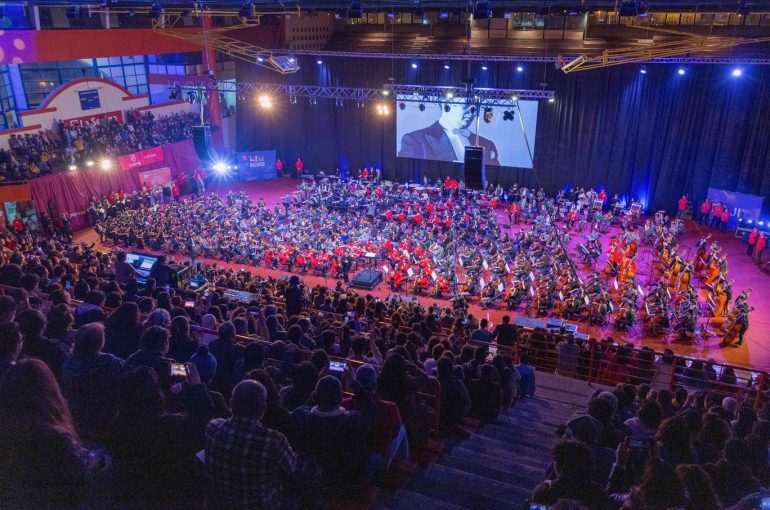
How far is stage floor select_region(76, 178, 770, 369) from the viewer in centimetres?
1273

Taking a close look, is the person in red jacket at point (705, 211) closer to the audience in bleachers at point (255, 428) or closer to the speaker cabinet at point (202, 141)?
the audience in bleachers at point (255, 428)

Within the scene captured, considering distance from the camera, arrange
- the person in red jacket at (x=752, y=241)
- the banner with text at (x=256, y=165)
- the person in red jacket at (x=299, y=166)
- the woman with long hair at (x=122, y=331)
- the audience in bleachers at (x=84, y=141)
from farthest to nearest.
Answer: the person in red jacket at (x=299, y=166) < the banner with text at (x=256, y=165) < the audience in bleachers at (x=84, y=141) < the person in red jacket at (x=752, y=241) < the woman with long hair at (x=122, y=331)

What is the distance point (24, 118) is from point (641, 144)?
23.7 m

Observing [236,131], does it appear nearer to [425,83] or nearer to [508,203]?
[425,83]

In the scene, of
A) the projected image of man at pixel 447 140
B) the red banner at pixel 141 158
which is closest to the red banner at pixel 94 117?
the red banner at pixel 141 158

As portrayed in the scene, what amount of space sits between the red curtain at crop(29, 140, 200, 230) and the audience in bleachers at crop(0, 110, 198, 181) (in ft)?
1.16

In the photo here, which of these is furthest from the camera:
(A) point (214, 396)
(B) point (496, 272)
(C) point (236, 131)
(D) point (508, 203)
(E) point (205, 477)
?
(C) point (236, 131)

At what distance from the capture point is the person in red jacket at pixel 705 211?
20.9m

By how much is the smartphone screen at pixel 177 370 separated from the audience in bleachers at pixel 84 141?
18.3 meters

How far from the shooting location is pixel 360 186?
23.9 meters

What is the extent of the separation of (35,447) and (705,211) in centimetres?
2311

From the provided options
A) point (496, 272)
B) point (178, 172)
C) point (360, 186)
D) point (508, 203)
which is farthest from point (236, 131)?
point (496, 272)

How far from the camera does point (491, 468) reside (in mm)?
4906

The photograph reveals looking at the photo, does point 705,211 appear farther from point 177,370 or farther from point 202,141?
point 177,370
